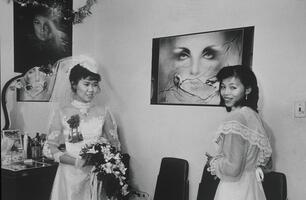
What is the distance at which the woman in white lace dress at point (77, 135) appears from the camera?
2.24 m

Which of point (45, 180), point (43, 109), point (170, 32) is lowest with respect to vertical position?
point (45, 180)

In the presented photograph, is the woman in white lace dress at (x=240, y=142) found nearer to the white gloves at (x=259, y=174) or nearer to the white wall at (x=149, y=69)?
the white gloves at (x=259, y=174)

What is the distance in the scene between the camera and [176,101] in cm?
269

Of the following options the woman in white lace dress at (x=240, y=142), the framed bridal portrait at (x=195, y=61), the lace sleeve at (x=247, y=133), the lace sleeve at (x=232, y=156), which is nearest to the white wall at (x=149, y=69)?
the framed bridal portrait at (x=195, y=61)

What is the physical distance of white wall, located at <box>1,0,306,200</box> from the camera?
2076 millimetres

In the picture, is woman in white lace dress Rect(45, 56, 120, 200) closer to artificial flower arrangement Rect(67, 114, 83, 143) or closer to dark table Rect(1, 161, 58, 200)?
artificial flower arrangement Rect(67, 114, 83, 143)

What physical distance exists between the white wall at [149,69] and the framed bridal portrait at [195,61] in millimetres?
62

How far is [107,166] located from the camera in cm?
209

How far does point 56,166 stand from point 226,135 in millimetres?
1534

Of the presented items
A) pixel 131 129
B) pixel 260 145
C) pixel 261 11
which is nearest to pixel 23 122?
pixel 131 129

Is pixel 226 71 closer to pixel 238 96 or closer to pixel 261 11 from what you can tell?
pixel 238 96

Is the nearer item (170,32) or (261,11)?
(261,11)

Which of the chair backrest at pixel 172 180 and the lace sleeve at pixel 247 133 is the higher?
the lace sleeve at pixel 247 133

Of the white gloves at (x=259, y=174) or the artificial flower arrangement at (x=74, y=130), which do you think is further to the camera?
the artificial flower arrangement at (x=74, y=130)
